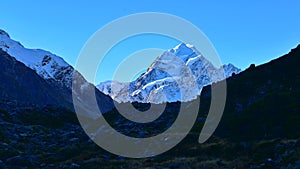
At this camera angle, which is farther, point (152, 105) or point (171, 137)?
point (152, 105)

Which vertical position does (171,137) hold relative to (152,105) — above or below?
below

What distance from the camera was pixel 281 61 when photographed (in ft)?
313

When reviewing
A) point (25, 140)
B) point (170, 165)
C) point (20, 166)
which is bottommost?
point (170, 165)

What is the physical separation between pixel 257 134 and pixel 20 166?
135 feet

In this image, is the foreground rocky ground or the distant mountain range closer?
the foreground rocky ground

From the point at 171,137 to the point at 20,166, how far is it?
91.8ft

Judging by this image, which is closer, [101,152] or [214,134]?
[101,152]

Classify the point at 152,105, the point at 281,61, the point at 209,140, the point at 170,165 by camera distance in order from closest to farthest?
1. the point at 170,165
2. the point at 209,140
3. the point at 281,61
4. the point at 152,105

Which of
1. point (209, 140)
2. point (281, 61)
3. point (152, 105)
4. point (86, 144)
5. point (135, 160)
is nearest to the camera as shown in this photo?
point (135, 160)

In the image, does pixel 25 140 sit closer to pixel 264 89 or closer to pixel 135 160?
pixel 135 160

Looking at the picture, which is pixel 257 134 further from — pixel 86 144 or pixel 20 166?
pixel 20 166

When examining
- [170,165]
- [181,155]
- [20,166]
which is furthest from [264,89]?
[20,166]

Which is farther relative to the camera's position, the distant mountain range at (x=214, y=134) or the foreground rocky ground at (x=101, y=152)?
the distant mountain range at (x=214, y=134)

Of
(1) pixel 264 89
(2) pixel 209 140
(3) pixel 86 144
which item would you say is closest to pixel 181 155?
(2) pixel 209 140
